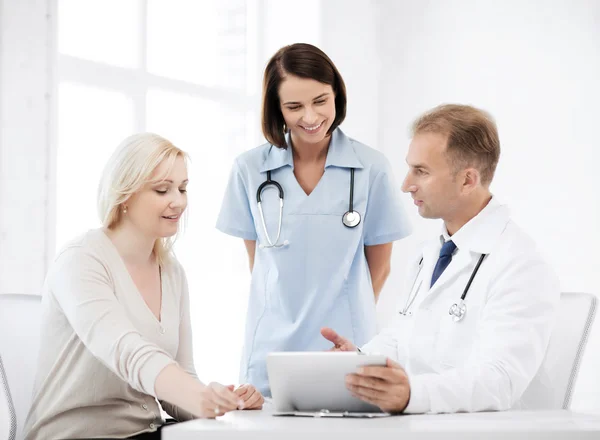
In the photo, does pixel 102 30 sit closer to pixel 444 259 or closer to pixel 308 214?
pixel 308 214

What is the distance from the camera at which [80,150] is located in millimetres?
2932

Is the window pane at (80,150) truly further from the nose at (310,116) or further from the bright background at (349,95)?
the nose at (310,116)

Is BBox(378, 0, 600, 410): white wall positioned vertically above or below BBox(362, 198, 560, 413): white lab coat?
above

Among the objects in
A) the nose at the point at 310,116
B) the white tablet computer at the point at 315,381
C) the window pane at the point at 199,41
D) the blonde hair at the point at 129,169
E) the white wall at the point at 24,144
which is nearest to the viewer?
the white tablet computer at the point at 315,381

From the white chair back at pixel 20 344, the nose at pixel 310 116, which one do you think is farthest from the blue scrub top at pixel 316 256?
the white chair back at pixel 20 344

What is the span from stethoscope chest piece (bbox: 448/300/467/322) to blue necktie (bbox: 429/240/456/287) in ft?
0.63

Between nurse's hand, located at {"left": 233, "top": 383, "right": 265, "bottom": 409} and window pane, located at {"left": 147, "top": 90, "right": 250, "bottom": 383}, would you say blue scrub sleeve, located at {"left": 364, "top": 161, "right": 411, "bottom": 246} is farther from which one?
window pane, located at {"left": 147, "top": 90, "right": 250, "bottom": 383}

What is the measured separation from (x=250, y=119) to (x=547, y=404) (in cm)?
267

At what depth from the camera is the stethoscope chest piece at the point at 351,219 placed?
2.16 m

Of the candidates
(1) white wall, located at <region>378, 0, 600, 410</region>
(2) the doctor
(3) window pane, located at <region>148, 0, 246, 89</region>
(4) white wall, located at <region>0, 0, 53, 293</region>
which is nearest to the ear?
(2) the doctor

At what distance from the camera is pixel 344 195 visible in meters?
2.20

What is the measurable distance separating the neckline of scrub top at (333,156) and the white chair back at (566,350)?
2.62ft

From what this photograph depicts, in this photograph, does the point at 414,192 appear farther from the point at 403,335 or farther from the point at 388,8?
the point at 388,8

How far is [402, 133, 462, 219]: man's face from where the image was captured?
66.3 inches
